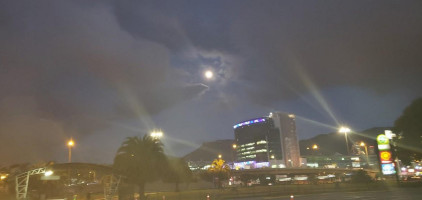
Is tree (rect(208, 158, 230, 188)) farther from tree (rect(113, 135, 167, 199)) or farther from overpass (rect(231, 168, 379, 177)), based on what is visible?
tree (rect(113, 135, 167, 199))

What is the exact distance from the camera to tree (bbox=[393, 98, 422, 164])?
51.1 meters

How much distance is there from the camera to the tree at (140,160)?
42438 millimetres

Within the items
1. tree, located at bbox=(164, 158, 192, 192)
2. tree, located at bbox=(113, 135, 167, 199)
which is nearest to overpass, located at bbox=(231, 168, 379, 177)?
tree, located at bbox=(164, 158, 192, 192)

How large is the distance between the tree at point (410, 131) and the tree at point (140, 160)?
3790 cm

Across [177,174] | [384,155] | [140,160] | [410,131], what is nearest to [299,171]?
[177,174]

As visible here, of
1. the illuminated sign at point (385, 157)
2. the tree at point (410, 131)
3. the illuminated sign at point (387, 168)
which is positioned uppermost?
the tree at point (410, 131)

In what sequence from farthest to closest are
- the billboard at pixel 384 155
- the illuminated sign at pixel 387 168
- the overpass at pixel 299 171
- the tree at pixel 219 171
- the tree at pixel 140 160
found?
1. the overpass at pixel 299 171
2. the tree at pixel 219 171
3. the billboard at pixel 384 155
4. the illuminated sign at pixel 387 168
5. the tree at pixel 140 160

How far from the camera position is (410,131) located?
5356 centimetres

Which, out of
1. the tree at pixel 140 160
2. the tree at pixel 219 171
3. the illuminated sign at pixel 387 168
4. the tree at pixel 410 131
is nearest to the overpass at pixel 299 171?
the tree at pixel 219 171

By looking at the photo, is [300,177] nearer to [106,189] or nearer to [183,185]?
[183,185]

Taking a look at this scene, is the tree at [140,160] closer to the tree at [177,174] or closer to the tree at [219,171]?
the tree at [177,174]

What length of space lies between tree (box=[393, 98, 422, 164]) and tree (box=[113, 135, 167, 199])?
37.9 m

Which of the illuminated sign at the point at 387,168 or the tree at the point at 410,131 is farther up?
the tree at the point at 410,131

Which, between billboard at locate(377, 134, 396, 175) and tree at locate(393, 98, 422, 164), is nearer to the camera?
billboard at locate(377, 134, 396, 175)
